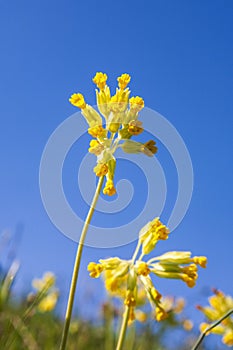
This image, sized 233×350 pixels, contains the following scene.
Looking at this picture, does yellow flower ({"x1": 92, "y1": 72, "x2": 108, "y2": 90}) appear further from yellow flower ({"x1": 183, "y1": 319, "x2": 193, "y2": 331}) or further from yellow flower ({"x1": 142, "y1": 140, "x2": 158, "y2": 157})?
yellow flower ({"x1": 183, "y1": 319, "x2": 193, "y2": 331})

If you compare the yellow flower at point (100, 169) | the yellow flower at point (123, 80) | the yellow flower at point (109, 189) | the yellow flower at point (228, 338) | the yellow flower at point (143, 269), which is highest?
the yellow flower at point (123, 80)

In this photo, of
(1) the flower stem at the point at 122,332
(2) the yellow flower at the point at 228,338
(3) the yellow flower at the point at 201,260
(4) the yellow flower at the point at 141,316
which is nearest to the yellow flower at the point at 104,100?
(3) the yellow flower at the point at 201,260

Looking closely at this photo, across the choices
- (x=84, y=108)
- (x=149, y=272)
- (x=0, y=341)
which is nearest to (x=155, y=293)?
(x=149, y=272)

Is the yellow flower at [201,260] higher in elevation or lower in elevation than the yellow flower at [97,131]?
lower

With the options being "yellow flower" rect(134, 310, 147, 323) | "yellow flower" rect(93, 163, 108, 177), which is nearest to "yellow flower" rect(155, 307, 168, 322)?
"yellow flower" rect(93, 163, 108, 177)

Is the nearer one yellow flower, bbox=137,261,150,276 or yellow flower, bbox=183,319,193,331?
yellow flower, bbox=137,261,150,276

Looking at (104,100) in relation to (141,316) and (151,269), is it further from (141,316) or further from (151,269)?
(141,316)

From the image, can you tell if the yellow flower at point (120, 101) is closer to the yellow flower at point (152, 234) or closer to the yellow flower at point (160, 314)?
the yellow flower at point (152, 234)

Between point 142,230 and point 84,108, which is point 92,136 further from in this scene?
point 142,230
